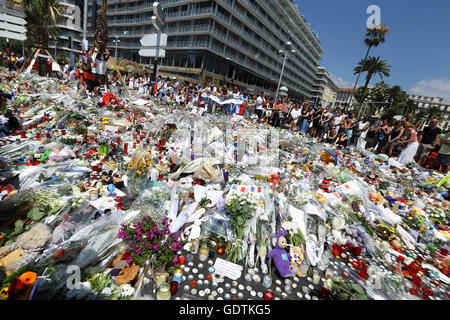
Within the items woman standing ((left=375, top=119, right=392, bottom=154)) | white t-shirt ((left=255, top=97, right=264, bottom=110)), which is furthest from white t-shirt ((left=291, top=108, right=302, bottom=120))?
woman standing ((left=375, top=119, right=392, bottom=154))

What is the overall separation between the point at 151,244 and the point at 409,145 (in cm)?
1037

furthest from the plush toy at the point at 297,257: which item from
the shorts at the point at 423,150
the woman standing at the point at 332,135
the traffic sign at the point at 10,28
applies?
Answer: the traffic sign at the point at 10,28

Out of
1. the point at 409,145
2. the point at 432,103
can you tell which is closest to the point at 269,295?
the point at 409,145

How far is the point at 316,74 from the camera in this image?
85.8m

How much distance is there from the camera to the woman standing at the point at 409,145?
8238 mm

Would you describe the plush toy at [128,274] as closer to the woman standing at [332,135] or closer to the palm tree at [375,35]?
the woman standing at [332,135]

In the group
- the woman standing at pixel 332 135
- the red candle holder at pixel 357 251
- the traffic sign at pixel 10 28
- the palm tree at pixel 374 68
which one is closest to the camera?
the red candle holder at pixel 357 251

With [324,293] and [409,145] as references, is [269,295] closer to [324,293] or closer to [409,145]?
[324,293]

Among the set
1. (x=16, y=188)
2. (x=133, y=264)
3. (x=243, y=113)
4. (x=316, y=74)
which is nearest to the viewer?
(x=133, y=264)

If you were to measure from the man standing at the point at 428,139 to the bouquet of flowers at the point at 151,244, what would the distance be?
10710 mm

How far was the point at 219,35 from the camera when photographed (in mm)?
33406

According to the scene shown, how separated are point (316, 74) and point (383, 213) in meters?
95.9

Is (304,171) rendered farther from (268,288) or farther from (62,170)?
(62,170)
